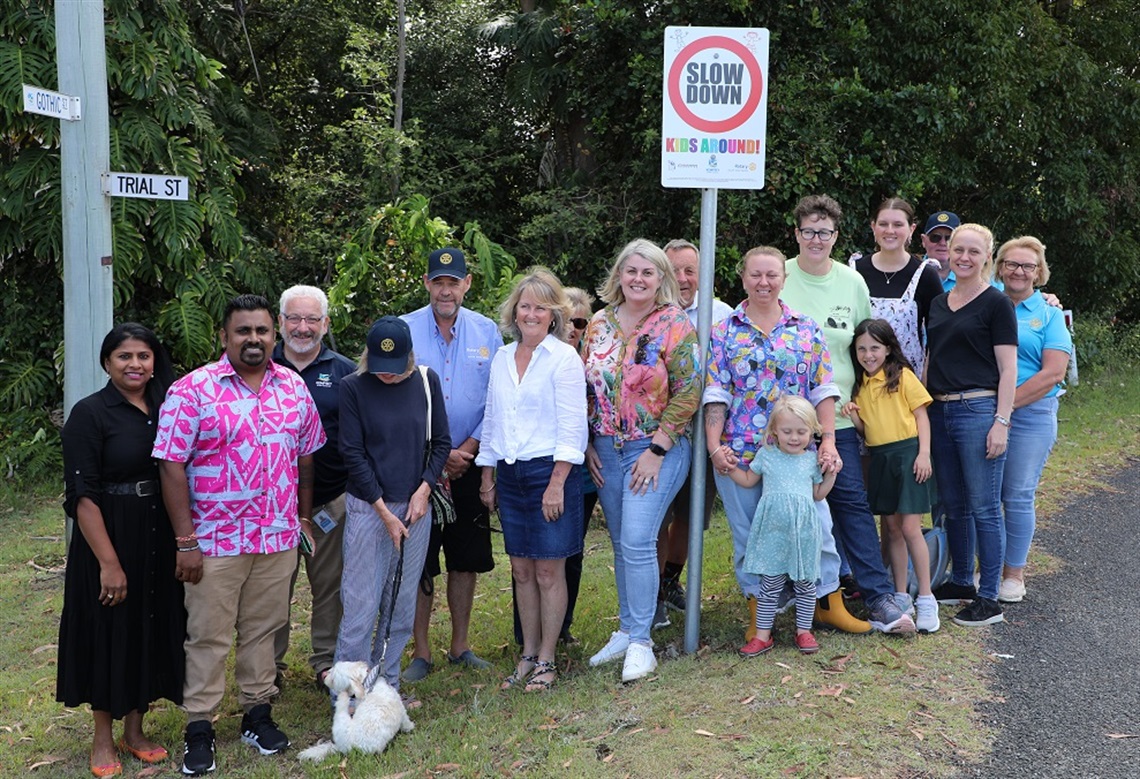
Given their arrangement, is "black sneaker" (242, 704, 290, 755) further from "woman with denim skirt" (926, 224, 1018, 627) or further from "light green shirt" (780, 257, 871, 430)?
"woman with denim skirt" (926, 224, 1018, 627)

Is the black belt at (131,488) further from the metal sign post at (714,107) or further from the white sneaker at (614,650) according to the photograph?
the metal sign post at (714,107)

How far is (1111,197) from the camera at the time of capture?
17125 millimetres

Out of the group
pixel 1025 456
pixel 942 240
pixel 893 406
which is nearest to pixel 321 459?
pixel 893 406

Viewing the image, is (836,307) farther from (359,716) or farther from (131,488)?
(131,488)

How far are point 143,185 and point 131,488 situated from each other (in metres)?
2.18

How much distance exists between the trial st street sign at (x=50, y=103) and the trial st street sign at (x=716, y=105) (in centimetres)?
329

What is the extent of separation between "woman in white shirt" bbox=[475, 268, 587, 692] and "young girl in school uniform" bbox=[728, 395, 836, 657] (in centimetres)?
88

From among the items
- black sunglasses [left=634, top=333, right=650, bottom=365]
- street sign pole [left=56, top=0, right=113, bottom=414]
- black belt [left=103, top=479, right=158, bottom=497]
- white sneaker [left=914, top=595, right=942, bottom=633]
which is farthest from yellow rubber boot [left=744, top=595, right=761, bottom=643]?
street sign pole [left=56, top=0, right=113, bottom=414]

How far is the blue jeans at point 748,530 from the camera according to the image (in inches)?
217

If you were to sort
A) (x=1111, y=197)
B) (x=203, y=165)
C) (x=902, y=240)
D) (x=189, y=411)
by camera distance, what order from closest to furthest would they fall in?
(x=189, y=411) < (x=902, y=240) < (x=203, y=165) < (x=1111, y=197)

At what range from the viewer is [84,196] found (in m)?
6.12

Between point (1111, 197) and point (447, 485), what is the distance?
15.1 m

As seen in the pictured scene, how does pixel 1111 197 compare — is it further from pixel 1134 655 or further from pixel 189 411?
pixel 189 411

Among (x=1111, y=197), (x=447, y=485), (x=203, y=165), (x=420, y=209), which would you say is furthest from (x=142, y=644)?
(x=1111, y=197)
